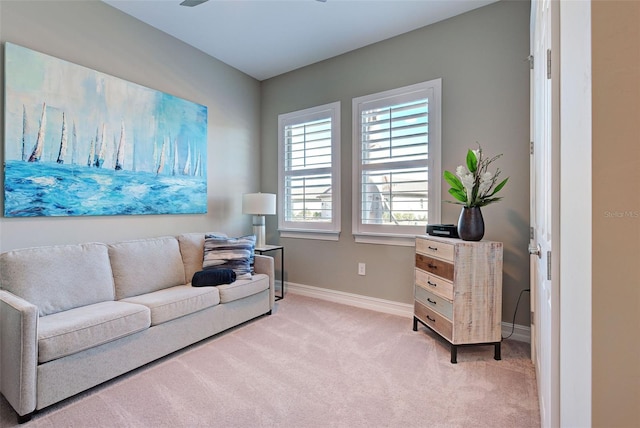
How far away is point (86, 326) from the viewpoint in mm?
1841

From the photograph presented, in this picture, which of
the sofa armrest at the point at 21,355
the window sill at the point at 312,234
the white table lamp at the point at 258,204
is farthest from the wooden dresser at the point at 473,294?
the sofa armrest at the point at 21,355

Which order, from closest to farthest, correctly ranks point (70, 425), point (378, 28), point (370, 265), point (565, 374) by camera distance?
point (565, 374)
point (70, 425)
point (378, 28)
point (370, 265)

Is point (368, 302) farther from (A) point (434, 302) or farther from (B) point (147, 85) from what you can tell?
(B) point (147, 85)

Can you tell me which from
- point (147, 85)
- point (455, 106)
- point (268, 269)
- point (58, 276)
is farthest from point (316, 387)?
point (147, 85)

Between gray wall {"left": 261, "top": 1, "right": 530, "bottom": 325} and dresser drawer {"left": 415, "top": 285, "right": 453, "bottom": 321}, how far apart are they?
0.49 metres

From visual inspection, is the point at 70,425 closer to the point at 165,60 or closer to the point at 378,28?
the point at 165,60

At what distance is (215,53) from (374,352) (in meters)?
3.57

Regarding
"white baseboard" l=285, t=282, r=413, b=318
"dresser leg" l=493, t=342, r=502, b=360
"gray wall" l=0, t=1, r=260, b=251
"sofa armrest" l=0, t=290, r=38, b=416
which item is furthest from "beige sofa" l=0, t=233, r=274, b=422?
"dresser leg" l=493, t=342, r=502, b=360

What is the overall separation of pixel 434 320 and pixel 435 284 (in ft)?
0.95

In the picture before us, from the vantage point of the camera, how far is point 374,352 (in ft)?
7.83

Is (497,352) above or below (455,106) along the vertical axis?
below

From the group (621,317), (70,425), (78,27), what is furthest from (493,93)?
(70,425)

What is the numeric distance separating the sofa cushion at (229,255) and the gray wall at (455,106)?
3.27ft

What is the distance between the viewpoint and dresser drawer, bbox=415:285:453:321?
2297 mm
